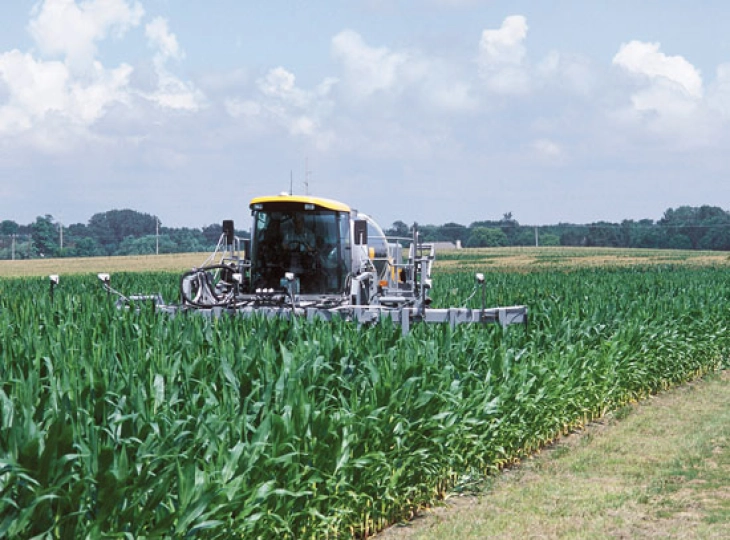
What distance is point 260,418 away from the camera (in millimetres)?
7195

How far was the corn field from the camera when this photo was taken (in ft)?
17.4

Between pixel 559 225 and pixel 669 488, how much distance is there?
5085 inches

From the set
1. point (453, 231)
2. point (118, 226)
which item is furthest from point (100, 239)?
point (453, 231)

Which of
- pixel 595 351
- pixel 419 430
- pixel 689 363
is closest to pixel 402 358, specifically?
pixel 419 430

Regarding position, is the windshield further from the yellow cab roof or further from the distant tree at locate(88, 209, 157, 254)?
the distant tree at locate(88, 209, 157, 254)

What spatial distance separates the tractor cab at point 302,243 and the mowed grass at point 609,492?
16.5ft

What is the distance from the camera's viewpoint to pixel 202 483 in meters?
5.80

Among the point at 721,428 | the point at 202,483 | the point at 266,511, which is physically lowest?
the point at 721,428

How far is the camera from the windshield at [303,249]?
53.5ft

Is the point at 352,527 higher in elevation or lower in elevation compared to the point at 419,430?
lower

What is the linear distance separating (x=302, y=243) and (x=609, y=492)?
777 centimetres

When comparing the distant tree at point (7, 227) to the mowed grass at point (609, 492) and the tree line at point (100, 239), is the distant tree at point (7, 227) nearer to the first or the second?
the tree line at point (100, 239)

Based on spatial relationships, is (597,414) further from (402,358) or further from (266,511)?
(266,511)

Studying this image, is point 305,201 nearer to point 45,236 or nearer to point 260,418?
point 260,418
